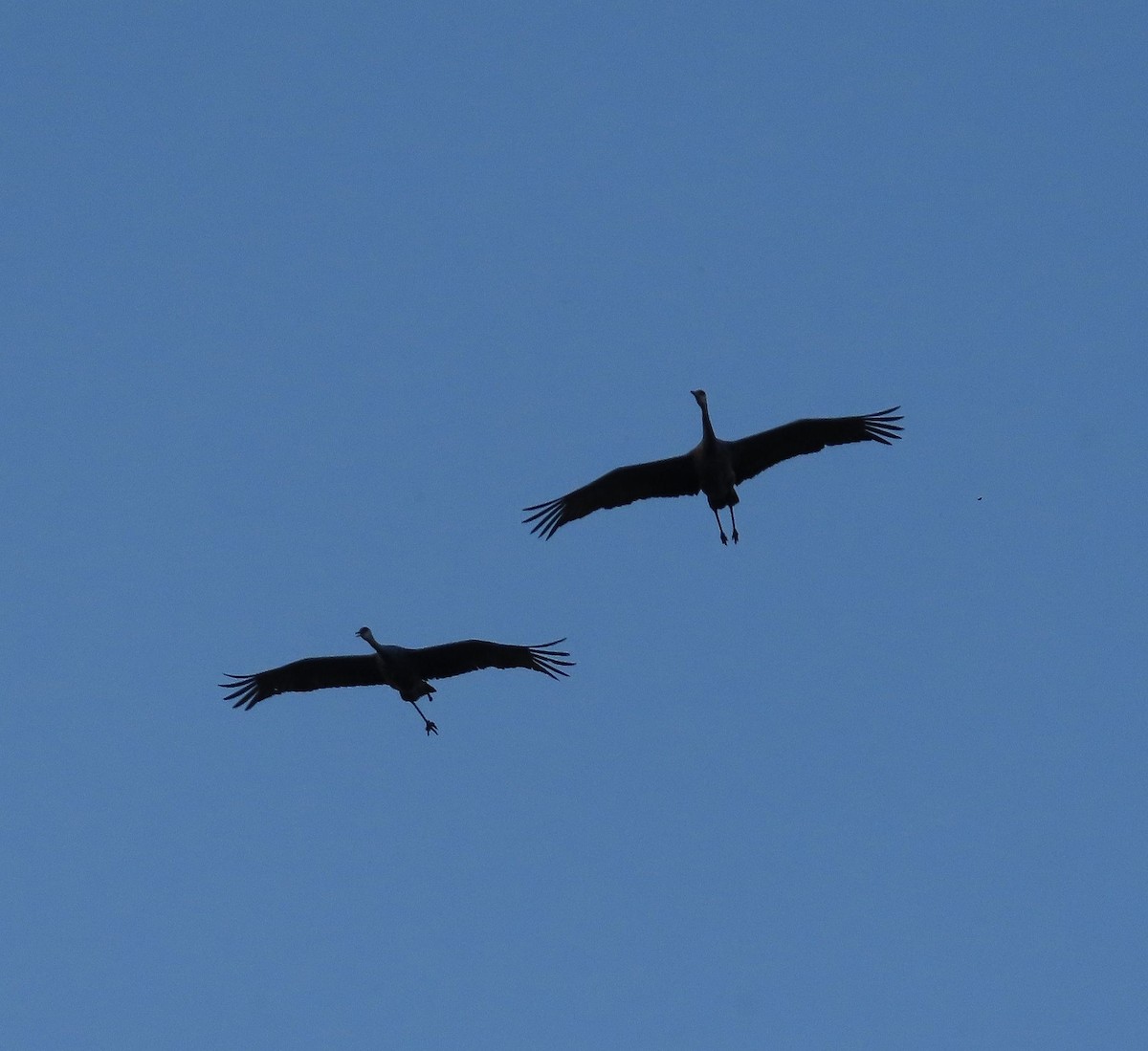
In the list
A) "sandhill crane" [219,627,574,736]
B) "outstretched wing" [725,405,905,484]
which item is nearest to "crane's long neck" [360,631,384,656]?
"sandhill crane" [219,627,574,736]

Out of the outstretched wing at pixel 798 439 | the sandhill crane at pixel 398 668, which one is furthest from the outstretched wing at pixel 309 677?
the outstretched wing at pixel 798 439

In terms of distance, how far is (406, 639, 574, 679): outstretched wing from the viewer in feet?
97.5

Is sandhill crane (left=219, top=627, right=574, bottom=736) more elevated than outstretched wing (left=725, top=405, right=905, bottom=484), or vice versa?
outstretched wing (left=725, top=405, right=905, bottom=484)

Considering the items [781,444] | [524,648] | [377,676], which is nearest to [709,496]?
[781,444]

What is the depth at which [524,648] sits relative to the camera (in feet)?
97.4

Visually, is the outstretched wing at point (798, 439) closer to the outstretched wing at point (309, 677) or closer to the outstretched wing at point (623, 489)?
the outstretched wing at point (623, 489)

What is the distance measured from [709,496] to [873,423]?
2477 millimetres

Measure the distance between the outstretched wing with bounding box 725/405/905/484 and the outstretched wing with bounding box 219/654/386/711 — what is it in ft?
19.4

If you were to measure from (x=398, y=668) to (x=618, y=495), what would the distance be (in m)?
3.94

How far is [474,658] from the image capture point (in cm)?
3003

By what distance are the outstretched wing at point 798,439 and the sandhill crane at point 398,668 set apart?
357 cm

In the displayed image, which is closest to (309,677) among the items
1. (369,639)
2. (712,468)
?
(369,639)

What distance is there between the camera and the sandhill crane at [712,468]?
29734mm

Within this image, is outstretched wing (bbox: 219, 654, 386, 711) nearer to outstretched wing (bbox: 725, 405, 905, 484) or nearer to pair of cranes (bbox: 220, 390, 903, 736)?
pair of cranes (bbox: 220, 390, 903, 736)
